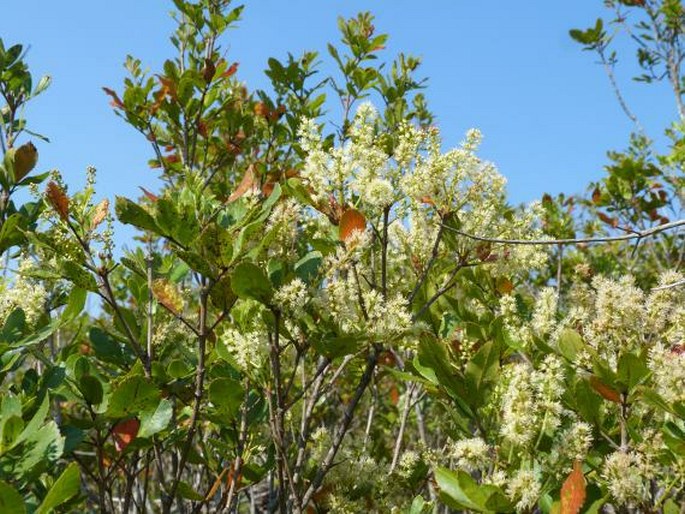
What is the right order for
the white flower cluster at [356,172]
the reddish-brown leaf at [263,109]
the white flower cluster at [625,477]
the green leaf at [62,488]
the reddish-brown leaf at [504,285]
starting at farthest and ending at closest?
the reddish-brown leaf at [263,109]
the reddish-brown leaf at [504,285]
the white flower cluster at [356,172]
the white flower cluster at [625,477]
the green leaf at [62,488]

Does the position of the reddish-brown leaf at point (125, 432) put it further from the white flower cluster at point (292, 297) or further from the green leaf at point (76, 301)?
the white flower cluster at point (292, 297)

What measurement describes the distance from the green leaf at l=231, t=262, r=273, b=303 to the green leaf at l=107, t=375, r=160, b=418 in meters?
0.31

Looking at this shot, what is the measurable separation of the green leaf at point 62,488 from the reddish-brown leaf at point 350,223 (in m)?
0.86

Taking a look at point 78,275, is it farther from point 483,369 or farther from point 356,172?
point 483,369

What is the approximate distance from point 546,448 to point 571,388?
18 centimetres

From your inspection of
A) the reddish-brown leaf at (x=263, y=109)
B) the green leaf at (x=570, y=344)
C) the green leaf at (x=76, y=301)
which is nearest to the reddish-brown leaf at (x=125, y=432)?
the green leaf at (x=76, y=301)

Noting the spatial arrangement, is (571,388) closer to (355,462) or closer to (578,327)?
(578,327)

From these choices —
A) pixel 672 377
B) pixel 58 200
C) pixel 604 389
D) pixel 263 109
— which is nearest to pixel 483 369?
pixel 604 389

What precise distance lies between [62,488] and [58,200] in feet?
2.51

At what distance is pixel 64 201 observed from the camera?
5.75 ft

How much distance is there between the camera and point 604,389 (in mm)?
1697

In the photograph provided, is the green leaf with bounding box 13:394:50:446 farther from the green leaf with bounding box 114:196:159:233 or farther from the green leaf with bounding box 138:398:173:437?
the green leaf with bounding box 114:196:159:233

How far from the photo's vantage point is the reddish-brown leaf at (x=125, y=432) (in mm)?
1783

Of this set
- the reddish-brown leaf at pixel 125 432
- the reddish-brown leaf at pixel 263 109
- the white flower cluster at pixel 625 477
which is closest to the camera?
the white flower cluster at pixel 625 477
